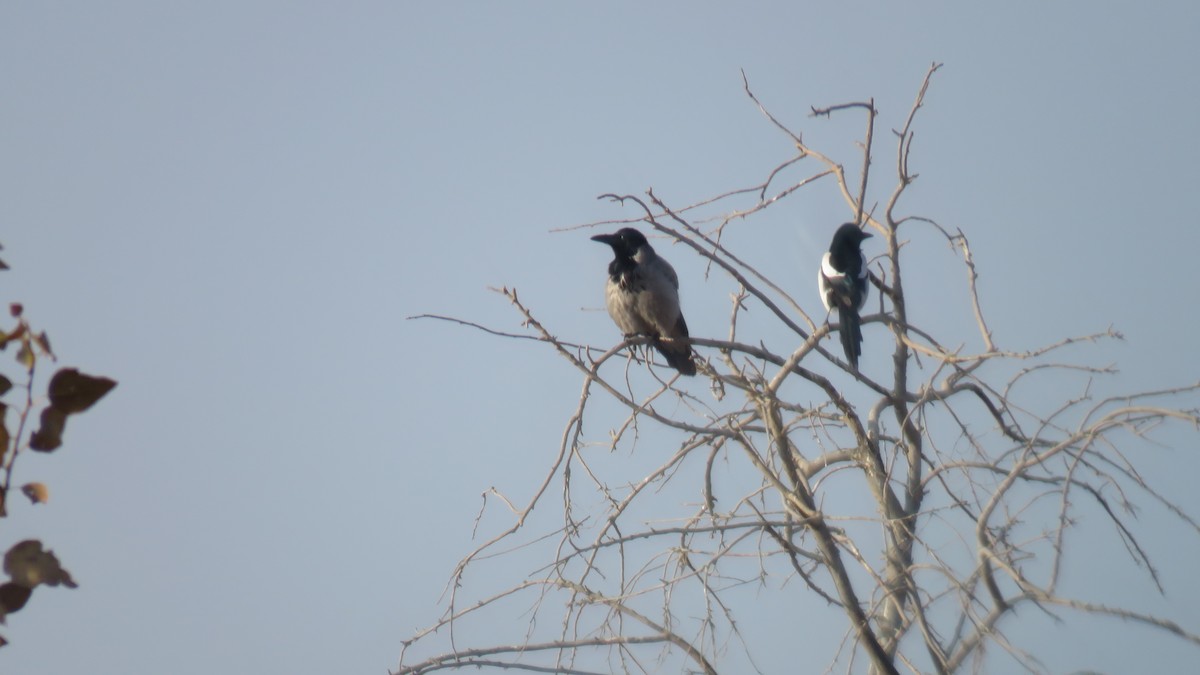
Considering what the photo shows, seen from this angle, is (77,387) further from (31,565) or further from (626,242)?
(626,242)

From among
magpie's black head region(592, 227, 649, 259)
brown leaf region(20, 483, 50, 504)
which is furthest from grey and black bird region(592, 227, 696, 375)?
brown leaf region(20, 483, 50, 504)

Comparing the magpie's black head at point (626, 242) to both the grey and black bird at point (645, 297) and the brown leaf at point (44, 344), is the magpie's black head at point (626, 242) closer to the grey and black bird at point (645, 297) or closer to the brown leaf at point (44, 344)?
the grey and black bird at point (645, 297)

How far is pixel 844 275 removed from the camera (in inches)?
287

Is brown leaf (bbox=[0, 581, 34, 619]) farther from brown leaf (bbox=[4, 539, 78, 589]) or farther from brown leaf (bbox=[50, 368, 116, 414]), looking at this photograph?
brown leaf (bbox=[50, 368, 116, 414])

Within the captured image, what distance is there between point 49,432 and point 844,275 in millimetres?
6320

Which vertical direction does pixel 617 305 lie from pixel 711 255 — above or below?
above

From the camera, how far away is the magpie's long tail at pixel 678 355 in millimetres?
6637

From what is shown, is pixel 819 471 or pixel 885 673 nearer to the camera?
pixel 885 673

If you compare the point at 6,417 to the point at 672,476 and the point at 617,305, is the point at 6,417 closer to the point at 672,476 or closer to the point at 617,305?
the point at 672,476

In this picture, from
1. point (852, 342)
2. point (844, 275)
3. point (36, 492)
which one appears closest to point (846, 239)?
point (844, 275)

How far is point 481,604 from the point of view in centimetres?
421

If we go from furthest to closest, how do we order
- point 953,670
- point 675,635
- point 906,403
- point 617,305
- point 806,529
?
point 617,305 → point 906,403 → point 806,529 → point 675,635 → point 953,670

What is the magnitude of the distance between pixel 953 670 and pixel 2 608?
2.91m

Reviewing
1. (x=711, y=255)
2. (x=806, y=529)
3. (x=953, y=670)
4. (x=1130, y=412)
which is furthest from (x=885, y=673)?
(x=711, y=255)
